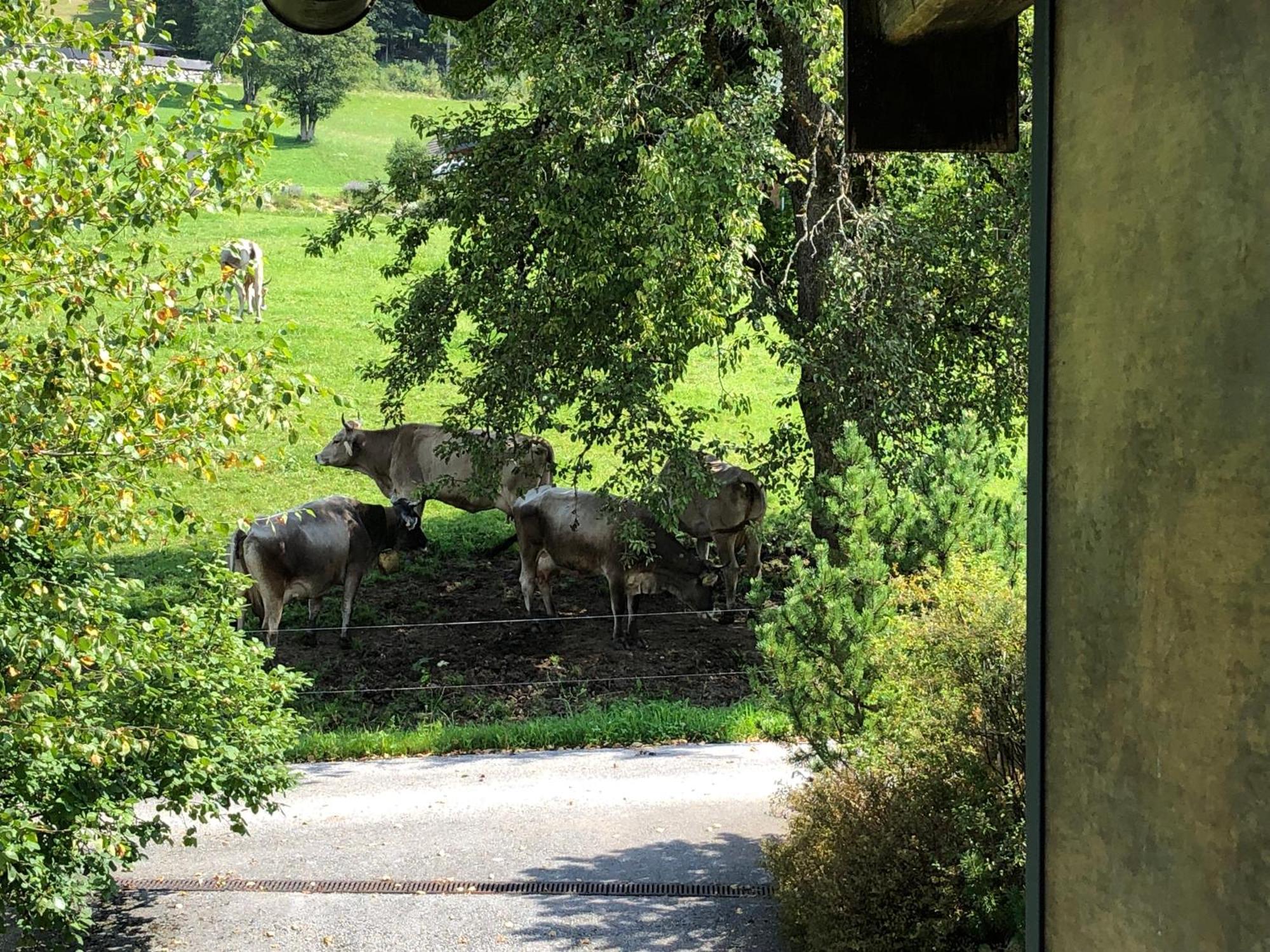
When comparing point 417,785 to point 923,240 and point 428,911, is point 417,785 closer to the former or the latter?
point 428,911

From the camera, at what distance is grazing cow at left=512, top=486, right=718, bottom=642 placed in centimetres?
1605

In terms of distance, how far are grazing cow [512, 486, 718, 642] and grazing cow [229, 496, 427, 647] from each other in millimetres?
A: 1844

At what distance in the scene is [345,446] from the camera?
19719 millimetres

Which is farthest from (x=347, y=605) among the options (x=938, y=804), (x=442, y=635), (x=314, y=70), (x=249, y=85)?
(x=314, y=70)

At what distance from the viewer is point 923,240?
43.1 feet

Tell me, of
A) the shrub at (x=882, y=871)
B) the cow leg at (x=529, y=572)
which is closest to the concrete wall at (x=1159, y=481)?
the shrub at (x=882, y=871)

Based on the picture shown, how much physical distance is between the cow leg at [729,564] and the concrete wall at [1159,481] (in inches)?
581

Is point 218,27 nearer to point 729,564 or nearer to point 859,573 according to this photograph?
point 729,564

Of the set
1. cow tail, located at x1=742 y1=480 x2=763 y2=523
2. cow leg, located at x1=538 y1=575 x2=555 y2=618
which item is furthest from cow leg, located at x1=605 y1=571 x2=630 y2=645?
cow tail, located at x1=742 y1=480 x2=763 y2=523

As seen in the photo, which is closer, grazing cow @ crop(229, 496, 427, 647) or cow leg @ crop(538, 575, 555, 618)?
grazing cow @ crop(229, 496, 427, 647)

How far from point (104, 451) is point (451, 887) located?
377 centimetres

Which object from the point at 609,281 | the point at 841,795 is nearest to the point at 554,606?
the point at 609,281

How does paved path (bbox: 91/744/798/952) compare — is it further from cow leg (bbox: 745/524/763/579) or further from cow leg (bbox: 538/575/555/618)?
cow leg (bbox: 745/524/763/579)

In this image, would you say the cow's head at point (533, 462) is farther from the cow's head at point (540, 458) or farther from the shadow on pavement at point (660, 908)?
the shadow on pavement at point (660, 908)
